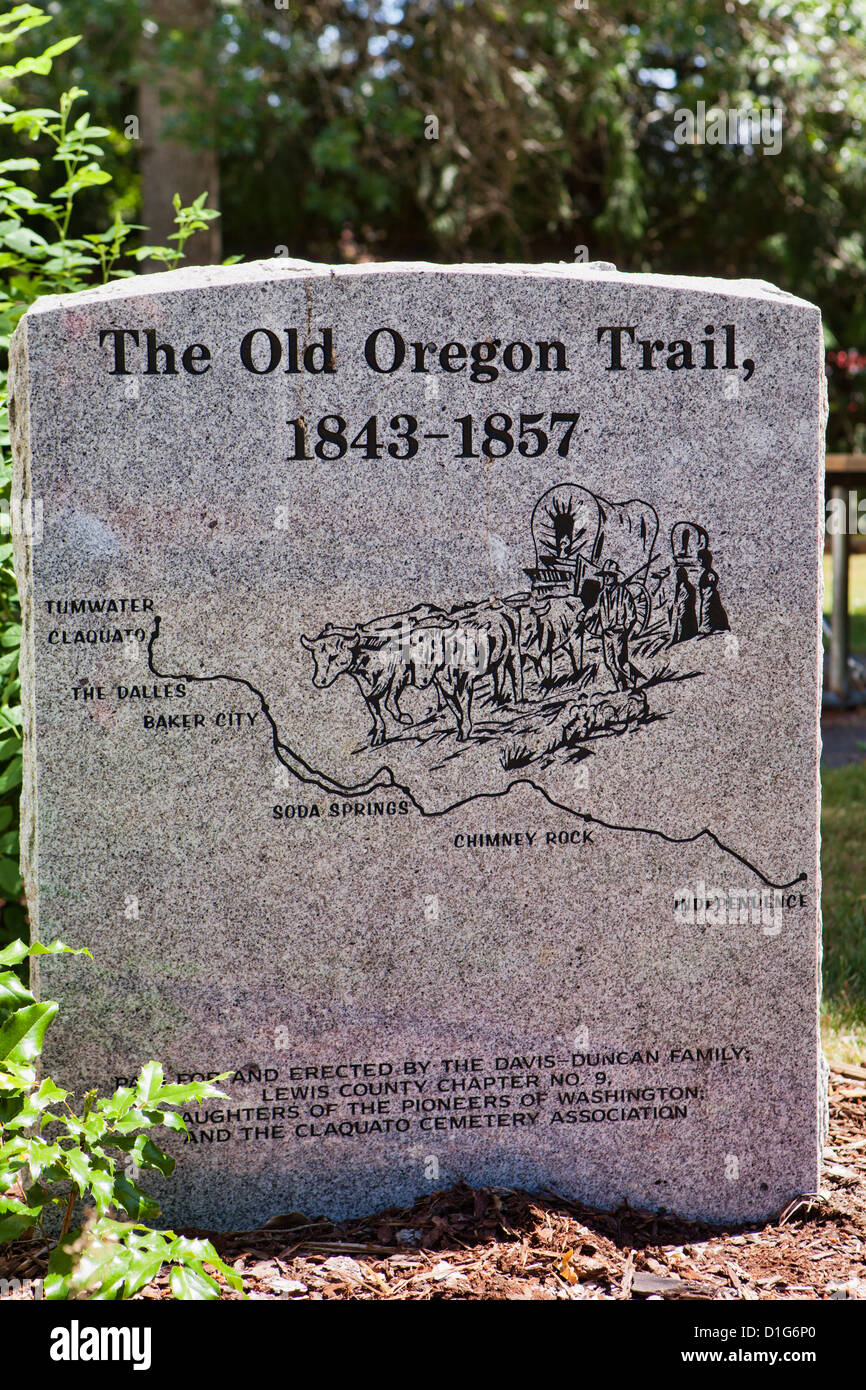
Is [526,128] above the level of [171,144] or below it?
above

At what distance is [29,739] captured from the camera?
2660 millimetres

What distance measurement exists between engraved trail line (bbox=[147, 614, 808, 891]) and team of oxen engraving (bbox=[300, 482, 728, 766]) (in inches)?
3.4

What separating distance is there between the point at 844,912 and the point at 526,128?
6.65m

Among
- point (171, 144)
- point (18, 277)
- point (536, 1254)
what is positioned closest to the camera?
point (536, 1254)

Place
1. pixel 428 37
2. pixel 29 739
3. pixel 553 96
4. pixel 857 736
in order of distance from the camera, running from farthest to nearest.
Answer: pixel 553 96
pixel 428 37
pixel 857 736
pixel 29 739

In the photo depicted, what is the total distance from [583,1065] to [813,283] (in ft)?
28.4

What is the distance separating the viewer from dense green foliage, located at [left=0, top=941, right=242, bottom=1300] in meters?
1.99

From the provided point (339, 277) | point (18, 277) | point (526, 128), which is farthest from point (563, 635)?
point (526, 128)

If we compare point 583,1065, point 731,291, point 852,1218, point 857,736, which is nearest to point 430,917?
point 583,1065

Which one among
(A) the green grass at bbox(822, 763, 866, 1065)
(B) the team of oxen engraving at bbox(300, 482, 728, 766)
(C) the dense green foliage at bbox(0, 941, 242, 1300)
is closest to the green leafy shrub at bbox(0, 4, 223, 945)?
(C) the dense green foliage at bbox(0, 941, 242, 1300)

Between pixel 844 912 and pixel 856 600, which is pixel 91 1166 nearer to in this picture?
pixel 844 912

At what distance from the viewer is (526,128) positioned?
8.87 metres

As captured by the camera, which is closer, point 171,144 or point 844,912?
point 844,912
